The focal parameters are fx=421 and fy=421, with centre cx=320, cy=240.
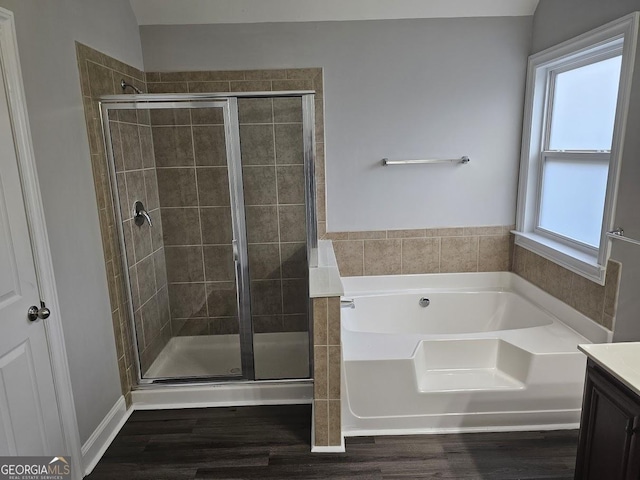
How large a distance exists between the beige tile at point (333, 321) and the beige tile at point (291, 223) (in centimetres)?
77

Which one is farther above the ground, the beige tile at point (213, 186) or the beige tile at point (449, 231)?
the beige tile at point (213, 186)

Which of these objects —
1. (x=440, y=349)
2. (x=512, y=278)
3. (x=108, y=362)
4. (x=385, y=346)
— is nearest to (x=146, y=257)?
(x=108, y=362)

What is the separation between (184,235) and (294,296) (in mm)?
941

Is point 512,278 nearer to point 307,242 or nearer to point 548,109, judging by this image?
point 548,109

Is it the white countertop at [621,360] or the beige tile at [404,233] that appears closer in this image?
the white countertop at [621,360]

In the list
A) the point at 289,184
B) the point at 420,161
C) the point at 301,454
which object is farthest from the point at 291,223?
the point at 301,454

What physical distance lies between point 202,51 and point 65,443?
2.52 metres

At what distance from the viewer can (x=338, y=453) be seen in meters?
2.20

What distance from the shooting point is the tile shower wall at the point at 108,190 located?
7.31 ft

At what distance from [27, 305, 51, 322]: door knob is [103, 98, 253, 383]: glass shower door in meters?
0.84

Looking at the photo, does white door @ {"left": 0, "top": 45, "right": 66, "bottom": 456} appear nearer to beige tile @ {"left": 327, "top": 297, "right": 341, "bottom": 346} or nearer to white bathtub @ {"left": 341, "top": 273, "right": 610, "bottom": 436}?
beige tile @ {"left": 327, "top": 297, "right": 341, "bottom": 346}

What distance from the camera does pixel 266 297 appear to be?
9.68ft

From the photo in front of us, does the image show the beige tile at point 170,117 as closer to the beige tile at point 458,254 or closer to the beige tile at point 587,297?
the beige tile at point 458,254

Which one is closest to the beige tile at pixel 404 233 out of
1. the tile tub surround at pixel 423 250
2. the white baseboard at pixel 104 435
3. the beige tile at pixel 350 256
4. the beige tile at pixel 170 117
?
the tile tub surround at pixel 423 250
